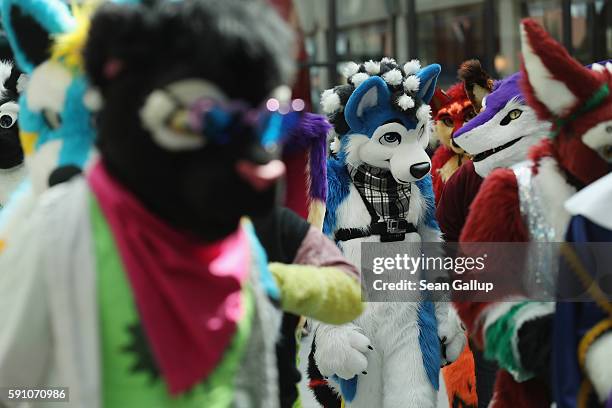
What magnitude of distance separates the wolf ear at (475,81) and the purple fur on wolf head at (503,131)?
106cm

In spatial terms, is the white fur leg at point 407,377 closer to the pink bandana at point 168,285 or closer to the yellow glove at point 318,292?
the yellow glove at point 318,292

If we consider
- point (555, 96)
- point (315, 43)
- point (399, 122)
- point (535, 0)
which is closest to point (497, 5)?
point (535, 0)

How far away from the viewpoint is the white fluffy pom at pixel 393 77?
14.8ft

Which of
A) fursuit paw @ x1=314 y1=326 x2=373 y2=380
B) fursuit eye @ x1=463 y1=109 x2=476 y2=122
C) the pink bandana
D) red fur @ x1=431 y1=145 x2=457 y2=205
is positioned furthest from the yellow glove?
fursuit eye @ x1=463 y1=109 x2=476 y2=122

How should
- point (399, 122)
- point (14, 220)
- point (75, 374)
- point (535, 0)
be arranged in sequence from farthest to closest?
point (535, 0) < point (399, 122) < point (14, 220) < point (75, 374)

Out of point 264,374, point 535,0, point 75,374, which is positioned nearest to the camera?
point 75,374

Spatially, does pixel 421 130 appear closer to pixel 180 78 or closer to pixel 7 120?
pixel 7 120

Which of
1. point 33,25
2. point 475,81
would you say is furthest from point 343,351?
point 475,81

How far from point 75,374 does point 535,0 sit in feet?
34.8

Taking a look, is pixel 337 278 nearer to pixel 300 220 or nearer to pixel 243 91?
pixel 300 220

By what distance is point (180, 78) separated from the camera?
1.89m

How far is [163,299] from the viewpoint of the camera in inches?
75.9

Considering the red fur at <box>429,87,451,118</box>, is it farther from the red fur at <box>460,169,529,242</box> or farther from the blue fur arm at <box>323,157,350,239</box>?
the red fur at <box>460,169,529,242</box>

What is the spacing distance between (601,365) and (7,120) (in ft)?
9.34
